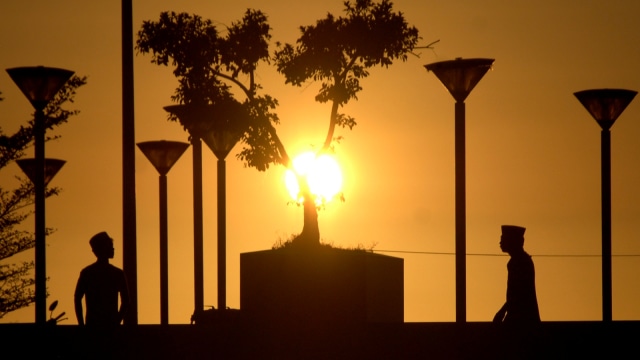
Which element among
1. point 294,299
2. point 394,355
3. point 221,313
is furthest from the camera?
point 294,299

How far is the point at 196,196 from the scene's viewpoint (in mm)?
28281

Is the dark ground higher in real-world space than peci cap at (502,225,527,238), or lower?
lower

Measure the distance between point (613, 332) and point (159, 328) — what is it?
15.4 ft

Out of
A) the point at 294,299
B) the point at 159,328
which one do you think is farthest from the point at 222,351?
the point at 294,299

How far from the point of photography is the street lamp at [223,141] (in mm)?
27603

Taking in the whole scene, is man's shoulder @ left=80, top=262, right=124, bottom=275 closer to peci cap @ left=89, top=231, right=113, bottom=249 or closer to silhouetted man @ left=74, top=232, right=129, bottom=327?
silhouetted man @ left=74, top=232, right=129, bottom=327

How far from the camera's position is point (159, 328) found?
14867 mm

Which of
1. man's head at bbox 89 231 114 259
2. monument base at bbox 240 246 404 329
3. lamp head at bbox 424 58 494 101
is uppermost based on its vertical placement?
lamp head at bbox 424 58 494 101

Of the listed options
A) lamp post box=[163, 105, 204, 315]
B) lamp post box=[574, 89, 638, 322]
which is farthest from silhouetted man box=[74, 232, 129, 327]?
lamp post box=[163, 105, 204, 315]

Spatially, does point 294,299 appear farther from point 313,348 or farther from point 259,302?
point 313,348

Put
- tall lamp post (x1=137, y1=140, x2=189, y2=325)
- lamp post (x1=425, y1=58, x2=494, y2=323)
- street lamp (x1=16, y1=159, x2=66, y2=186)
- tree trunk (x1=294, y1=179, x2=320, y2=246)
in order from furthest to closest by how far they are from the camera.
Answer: street lamp (x1=16, y1=159, x2=66, y2=186)
tree trunk (x1=294, y1=179, x2=320, y2=246)
tall lamp post (x1=137, y1=140, x2=189, y2=325)
lamp post (x1=425, y1=58, x2=494, y2=323)

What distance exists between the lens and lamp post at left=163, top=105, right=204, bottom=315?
2753 cm

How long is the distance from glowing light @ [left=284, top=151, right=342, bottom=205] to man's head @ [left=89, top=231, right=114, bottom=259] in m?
13.5

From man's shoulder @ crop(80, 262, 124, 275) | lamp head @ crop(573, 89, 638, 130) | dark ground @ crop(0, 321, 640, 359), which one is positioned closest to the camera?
dark ground @ crop(0, 321, 640, 359)
